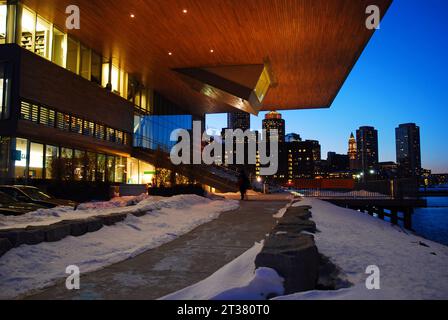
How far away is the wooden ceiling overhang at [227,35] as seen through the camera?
786 inches

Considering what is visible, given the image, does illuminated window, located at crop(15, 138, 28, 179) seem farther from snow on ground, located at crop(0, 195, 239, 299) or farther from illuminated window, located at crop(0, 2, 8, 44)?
snow on ground, located at crop(0, 195, 239, 299)

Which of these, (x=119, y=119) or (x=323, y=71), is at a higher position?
(x=323, y=71)

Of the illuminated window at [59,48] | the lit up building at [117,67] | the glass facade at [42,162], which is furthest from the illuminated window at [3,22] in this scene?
the glass facade at [42,162]

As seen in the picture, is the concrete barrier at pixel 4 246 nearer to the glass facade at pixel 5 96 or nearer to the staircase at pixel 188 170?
the glass facade at pixel 5 96

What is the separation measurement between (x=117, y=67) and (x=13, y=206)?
24184mm

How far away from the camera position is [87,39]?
2762 cm

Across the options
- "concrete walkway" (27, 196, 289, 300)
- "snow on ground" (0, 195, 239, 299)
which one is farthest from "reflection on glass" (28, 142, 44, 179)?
"concrete walkway" (27, 196, 289, 300)

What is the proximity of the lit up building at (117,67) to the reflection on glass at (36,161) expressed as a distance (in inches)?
2.7

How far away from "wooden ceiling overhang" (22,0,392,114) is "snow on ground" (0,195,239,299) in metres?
12.8

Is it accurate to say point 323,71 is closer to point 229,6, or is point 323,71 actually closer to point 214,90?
point 214,90

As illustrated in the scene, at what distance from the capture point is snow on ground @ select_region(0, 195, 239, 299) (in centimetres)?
578

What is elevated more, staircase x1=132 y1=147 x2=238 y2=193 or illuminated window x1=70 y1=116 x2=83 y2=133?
illuminated window x1=70 y1=116 x2=83 y2=133
